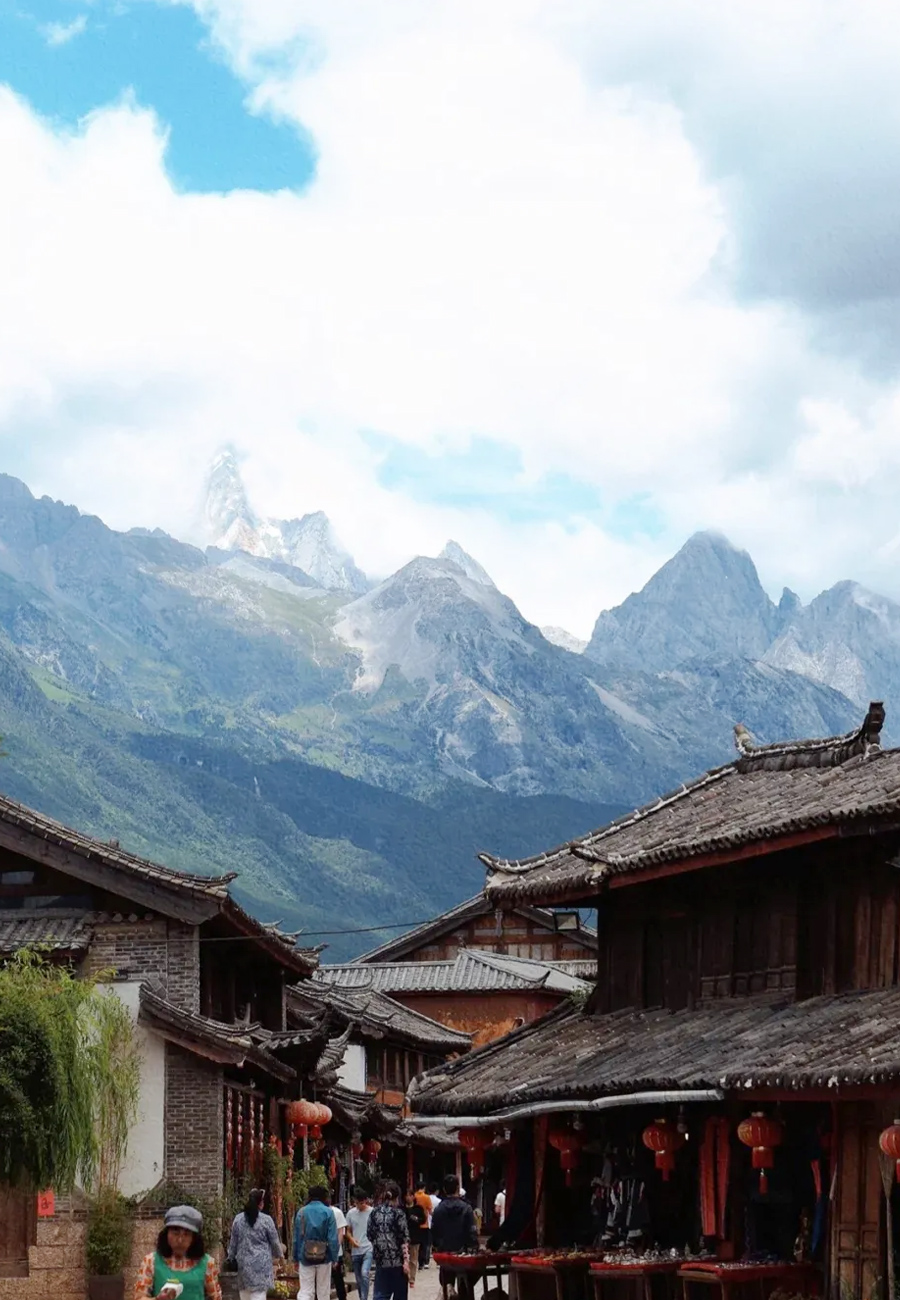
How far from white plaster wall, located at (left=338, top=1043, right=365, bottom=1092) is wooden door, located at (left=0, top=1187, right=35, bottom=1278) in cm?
2472

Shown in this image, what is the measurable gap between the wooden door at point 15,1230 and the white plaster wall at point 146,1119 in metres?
1.62

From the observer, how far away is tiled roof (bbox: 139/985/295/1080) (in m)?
32.3

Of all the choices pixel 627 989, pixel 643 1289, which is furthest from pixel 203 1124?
pixel 643 1289

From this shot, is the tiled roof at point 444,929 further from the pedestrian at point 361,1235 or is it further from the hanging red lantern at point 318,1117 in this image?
the pedestrian at point 361,1235

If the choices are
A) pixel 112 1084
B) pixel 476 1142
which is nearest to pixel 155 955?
pixel 112 1084

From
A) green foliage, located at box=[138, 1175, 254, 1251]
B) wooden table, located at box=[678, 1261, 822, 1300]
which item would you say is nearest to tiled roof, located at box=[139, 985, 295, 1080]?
green foliage, located at box=[138, 1175, 254, 1251]

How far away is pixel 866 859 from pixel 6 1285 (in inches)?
660

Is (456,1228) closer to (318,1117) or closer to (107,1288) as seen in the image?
(107,1288)

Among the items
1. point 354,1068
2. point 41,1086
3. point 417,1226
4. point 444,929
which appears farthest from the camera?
point 444,929

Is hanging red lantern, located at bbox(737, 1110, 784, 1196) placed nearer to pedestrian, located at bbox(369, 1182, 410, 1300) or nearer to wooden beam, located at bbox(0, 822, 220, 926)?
pedestrian, located at bbox(369, 1182, 410, 1300)

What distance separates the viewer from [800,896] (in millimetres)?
22781

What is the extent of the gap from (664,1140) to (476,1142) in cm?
481

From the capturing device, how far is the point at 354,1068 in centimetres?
5688

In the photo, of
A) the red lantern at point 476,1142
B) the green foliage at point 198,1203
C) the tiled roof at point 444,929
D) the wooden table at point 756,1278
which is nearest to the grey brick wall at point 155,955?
the green foliage at point 198,1203
